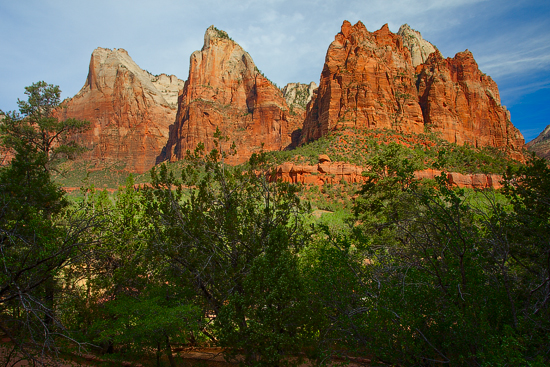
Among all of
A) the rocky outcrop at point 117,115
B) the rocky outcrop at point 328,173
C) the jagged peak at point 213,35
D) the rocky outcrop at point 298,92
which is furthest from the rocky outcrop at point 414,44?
the rocky outcrop at point 117,115

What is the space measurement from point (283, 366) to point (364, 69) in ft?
233

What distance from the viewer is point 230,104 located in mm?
114750

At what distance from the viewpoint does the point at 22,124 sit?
16.6 metres

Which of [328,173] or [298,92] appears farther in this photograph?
[298,92]

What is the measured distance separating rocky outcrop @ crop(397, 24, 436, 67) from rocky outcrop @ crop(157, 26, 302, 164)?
49543mm

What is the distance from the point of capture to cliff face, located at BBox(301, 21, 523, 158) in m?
67.3

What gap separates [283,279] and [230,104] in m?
113

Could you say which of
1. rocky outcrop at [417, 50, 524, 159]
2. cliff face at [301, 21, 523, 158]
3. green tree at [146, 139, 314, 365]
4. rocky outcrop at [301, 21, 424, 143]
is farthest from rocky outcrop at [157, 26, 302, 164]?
green tree at [146, 139, 314, 365]

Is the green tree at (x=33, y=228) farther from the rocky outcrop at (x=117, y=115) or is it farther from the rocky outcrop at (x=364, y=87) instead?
the rocky outcrop at (x=117, y=115)

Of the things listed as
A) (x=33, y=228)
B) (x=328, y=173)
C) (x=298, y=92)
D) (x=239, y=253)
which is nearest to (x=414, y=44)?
(x=298, y=92)

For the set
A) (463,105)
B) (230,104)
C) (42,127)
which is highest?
(230,104)

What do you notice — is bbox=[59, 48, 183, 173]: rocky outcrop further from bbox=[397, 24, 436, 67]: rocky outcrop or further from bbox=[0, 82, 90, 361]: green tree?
bbox=[0, 82, 90, 361]: green tree

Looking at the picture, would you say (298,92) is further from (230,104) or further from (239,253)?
(239,253)

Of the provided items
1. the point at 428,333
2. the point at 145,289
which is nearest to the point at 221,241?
the point at 145,289
